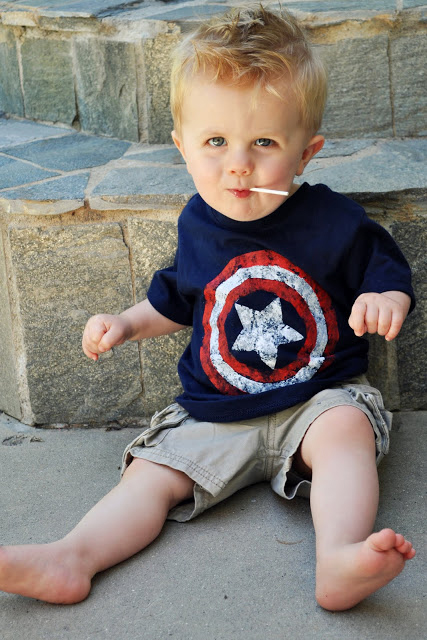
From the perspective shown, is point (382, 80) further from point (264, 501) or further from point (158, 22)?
point (264, 501)

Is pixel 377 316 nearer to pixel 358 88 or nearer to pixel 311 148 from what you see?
pixel 311 148

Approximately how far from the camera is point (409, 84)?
7.07 ft

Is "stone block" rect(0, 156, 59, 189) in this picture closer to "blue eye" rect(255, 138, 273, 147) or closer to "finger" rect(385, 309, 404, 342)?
"blue eye" rect(255, 138, 273, 147)

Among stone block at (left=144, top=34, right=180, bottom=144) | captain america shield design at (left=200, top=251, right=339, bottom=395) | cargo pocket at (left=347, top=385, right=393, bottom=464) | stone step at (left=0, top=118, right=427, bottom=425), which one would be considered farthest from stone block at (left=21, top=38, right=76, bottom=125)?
cargo pocket at (left=347, top=385, right=393, bottom=464)

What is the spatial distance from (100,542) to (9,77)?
182cm

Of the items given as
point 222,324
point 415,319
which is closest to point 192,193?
point 222,324

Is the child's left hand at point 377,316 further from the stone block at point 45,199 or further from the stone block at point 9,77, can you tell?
the stone block at point 9,77

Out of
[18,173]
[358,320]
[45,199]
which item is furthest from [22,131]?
[358,320]

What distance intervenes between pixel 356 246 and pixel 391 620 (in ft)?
2.25

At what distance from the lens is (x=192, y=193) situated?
1.80 metres

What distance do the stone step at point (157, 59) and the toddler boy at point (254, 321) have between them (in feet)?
2.11

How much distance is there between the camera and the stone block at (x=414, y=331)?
177 centimetres

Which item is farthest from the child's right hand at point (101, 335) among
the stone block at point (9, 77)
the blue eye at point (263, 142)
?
the stone block at point (9, 77)

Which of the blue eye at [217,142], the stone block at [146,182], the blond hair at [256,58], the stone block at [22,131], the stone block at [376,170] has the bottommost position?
the stone block at [22,131]
